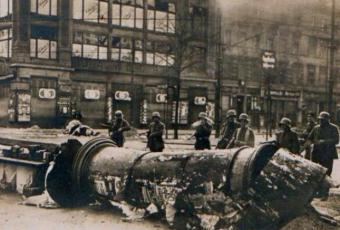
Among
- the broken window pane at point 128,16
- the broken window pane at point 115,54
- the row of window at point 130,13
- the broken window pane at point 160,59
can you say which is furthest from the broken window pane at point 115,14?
the broken window pane at point 160,59

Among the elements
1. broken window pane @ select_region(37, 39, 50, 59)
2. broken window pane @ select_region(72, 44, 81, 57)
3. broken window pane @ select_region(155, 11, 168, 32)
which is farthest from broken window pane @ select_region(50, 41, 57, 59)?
broken window pane @ select_region(155, 11, 168, 32)

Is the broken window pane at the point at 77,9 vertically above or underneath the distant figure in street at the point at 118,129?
above

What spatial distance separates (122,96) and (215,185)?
28.8 metres

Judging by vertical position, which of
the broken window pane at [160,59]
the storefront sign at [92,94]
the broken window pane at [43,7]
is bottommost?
the storefront sign at [92,94]

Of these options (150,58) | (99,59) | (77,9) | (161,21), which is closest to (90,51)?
(99,59)

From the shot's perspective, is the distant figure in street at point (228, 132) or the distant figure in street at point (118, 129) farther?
the distant figure in street at point (118, 129)

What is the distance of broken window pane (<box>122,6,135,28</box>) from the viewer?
3553cm

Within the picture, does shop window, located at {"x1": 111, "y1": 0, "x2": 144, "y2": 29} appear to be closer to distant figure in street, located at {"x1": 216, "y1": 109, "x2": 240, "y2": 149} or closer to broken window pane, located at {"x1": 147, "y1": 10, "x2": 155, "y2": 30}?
broken window pane, located at {"x1": 147, "y1": 10, "x2": 155, "y2": 30}

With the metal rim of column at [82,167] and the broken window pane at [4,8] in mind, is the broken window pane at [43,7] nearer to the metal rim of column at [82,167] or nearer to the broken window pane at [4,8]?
the broken window pane at [4,8]

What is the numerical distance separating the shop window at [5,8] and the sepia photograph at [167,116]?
0.12 meters

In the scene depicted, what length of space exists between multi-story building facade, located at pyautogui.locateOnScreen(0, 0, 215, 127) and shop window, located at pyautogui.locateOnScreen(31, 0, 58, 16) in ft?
0.20

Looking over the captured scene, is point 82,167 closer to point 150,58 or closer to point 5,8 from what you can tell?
point 5,8

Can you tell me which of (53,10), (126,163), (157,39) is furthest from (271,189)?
(157,39)

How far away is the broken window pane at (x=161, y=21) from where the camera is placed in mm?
37125
